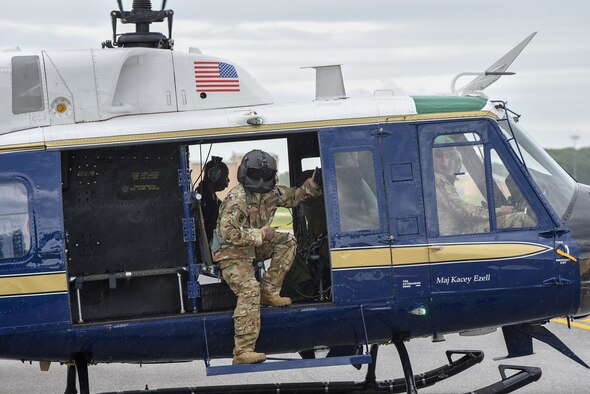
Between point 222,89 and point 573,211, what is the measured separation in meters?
3.26

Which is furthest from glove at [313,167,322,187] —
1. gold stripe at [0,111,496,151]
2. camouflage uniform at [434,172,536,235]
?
camouflage uniform at [434,172,536,235]

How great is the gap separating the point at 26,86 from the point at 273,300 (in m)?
2.76

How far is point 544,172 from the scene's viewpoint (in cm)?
1059

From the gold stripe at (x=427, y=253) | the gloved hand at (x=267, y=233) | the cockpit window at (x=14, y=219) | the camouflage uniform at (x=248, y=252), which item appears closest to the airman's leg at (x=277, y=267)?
the camouflage uniform at (x=248, y=252)

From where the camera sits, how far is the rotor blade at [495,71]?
10.9 meters

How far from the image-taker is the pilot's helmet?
429 inches

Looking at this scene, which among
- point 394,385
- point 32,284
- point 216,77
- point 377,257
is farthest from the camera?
point 394,385

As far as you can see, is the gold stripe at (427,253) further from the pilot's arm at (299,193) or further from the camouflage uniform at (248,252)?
the pilot's arm at (299,193)

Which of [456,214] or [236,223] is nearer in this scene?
[236,223]

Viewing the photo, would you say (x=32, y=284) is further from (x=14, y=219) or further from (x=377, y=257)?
(x=377, y=257)

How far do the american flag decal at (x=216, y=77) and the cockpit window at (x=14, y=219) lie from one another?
6.01 ft

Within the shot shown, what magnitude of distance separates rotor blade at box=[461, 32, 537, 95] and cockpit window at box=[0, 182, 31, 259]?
4.04 m

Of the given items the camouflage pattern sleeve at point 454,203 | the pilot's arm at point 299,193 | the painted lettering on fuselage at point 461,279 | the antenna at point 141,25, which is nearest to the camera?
the painted lettering on fuselage at point 461,279

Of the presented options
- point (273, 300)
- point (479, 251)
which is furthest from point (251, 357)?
point (479, 251)
